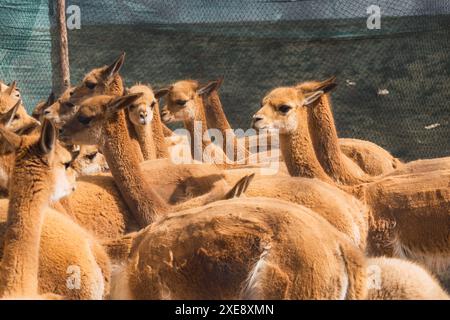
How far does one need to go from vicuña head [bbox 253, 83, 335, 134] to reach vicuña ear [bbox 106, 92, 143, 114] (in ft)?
3.77

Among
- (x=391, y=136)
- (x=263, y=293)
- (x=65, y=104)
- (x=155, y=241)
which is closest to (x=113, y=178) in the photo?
(x=65, y=104)

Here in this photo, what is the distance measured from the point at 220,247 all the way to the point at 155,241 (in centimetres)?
41

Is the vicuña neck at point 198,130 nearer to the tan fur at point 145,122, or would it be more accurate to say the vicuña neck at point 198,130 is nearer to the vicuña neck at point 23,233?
the tan fur at point 145,122

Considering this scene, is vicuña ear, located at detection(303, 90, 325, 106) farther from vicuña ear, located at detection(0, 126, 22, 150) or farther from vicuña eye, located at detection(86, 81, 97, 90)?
vicuña ear, located at detection(0, 126, 22, 150)

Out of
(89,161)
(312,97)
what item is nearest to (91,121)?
(89,161)

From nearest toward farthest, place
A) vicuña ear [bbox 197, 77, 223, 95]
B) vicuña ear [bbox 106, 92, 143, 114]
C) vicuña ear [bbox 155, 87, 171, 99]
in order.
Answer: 1. vicuña ear [bbox 106, 92, 143, 114]
2. vicuña ear [bbox 155, 87, 171, 99]
3. vicuña ear [bbox 197, 77, 223, 95]

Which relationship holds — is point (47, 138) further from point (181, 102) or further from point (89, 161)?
point (181, 102)

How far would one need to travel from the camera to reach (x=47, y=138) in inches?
244

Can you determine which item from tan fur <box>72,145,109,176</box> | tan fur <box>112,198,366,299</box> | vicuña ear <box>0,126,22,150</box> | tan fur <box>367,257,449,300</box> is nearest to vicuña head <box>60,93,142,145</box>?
tan fur <box>72,145,109,176</box>

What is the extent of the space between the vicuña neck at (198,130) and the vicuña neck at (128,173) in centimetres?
216

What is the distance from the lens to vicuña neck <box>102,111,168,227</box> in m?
8.44

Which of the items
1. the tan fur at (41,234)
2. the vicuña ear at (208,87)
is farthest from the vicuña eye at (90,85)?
the tan fur at (41,234)

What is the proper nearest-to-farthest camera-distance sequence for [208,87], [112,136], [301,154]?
[112,136] < [301,154] < [208,87]

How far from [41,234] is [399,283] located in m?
2.02
